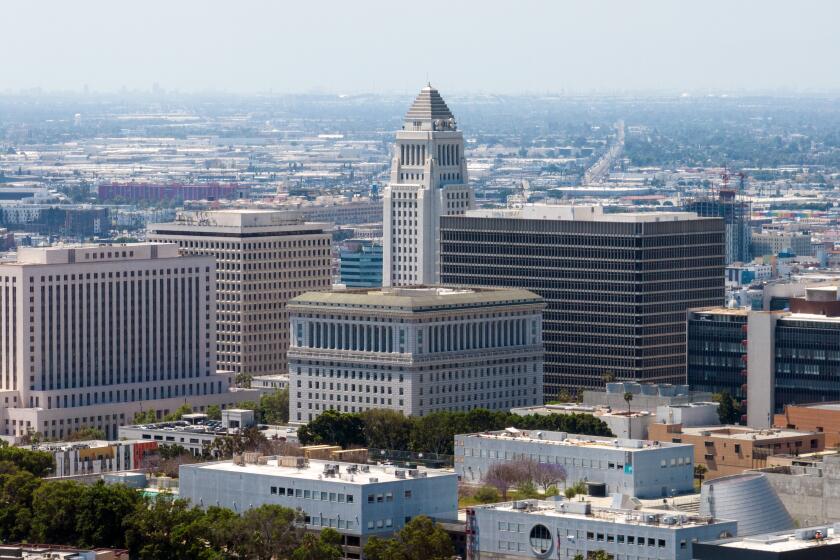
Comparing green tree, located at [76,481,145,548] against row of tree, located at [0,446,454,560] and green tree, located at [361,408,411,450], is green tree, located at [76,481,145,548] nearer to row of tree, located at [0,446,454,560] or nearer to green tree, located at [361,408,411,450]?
row of tree, located at [0,446,454,560]

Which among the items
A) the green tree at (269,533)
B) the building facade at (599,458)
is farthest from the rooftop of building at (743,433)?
the green tree at (269,533)

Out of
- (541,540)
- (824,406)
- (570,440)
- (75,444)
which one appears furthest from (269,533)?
(824,406)

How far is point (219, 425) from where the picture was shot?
18700cm

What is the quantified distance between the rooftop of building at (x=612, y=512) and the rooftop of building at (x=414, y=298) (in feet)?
180

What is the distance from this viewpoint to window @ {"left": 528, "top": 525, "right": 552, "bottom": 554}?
420 ft

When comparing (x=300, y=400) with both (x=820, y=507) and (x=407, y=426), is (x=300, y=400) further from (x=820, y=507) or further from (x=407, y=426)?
(x=820, y=507)

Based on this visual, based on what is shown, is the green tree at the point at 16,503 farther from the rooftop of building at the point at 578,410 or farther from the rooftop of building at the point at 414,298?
the rooftop of building at the point at 414,298

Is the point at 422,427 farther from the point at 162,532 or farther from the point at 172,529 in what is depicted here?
the point at 172,529

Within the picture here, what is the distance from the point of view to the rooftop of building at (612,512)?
12600cm

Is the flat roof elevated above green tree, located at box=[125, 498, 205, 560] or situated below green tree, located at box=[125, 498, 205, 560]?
above

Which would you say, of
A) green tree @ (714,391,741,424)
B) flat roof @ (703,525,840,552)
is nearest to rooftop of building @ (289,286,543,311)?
green tree @ (714,391,741,424)

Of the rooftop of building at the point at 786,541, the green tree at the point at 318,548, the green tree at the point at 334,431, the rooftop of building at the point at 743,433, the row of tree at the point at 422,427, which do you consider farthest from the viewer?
the green tree at the point at 334,431

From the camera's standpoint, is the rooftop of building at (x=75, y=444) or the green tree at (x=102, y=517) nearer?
the green tree at (x=102, y=517)

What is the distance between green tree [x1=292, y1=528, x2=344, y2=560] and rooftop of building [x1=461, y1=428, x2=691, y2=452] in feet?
70.7
